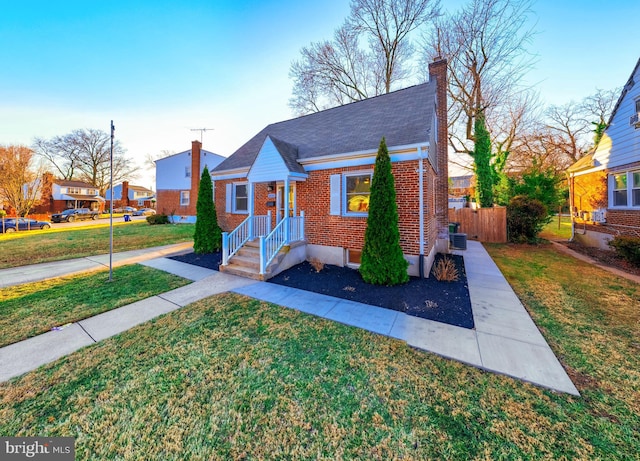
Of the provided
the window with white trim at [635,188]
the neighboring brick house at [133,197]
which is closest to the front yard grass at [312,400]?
the window with white trim at [635,188]

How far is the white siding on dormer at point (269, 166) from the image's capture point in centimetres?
821

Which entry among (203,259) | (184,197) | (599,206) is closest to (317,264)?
(203,259)

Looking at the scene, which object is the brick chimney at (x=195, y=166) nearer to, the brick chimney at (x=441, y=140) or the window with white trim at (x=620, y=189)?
the brick chimney at (x=441, y=140)

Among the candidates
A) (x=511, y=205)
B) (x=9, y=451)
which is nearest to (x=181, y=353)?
(x=9, y=451)

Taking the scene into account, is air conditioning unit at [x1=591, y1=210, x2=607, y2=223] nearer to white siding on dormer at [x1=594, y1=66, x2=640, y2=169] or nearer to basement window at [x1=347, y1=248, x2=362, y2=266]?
white siding on dormer at [x1=594, y1=66, x2=640, y2=169]

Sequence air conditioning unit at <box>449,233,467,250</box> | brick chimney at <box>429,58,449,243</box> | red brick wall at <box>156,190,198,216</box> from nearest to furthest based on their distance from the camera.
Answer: brick chimney at <box>429,58,449,243</box>
air conditioning unit at <box>449,233,467,250</box>
red brick wall at <box>156,190,198,216</box>

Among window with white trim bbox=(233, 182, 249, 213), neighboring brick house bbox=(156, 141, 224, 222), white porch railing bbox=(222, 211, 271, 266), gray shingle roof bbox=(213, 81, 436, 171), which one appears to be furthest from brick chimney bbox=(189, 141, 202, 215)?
white porch railing bbox=(222, 211, 271, 266)

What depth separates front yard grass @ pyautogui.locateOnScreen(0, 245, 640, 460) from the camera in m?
2.15

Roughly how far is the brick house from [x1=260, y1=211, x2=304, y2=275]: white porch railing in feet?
0.11

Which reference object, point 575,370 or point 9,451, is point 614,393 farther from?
point 9,451

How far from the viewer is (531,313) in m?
4.92

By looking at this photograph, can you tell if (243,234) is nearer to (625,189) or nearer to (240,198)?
(240,198)

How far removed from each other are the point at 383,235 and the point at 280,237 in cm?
353

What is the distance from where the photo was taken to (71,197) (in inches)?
1578
